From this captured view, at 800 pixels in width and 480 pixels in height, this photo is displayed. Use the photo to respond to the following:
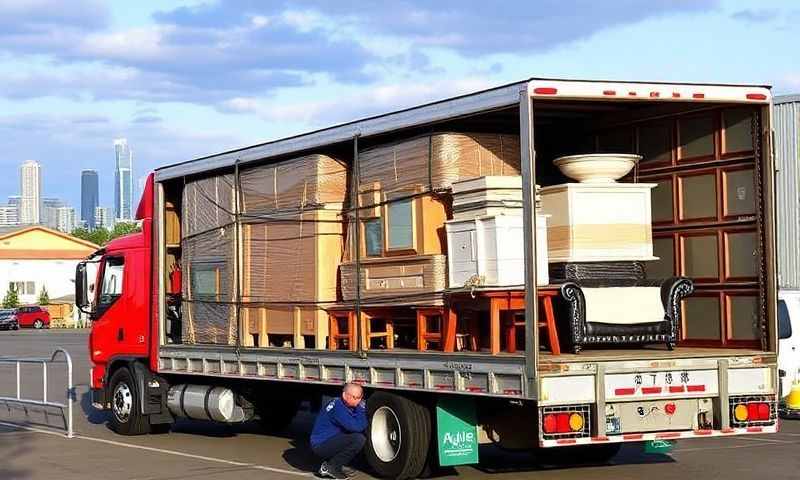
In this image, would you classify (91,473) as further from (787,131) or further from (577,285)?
(787,131)

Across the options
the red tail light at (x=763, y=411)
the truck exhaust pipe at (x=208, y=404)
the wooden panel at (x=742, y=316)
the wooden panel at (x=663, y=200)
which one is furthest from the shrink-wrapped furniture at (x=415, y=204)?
the truck exhaust pipe at (x=208, y=404)

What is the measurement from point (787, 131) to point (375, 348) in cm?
1309

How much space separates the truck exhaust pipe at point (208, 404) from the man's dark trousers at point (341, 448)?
3.74m

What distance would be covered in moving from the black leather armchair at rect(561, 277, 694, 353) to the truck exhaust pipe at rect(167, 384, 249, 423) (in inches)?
226

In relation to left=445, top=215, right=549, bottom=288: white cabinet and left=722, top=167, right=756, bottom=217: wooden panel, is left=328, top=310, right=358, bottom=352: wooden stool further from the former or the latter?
left=722, top=167, right=756, bottom=217: wooden panel

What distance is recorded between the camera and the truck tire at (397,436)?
11383 millimetres

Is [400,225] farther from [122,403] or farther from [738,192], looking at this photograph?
[122,403]

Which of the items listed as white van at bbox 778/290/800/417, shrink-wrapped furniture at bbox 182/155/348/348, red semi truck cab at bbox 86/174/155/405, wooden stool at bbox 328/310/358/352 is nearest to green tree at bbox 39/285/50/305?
red semi truck cab at bbox 86/174/155/405

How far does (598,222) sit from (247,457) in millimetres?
5116

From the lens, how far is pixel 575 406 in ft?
33.7

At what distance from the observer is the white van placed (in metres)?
16.8

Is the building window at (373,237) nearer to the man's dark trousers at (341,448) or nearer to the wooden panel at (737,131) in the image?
the man's dark trousers at (341,448)

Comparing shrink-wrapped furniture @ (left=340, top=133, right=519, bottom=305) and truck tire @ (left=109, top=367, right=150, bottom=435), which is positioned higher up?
shrink-wrapped furniture @ (left=340, top=133, right=519, bottom=305)

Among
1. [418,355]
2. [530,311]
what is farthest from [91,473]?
[530,311]
